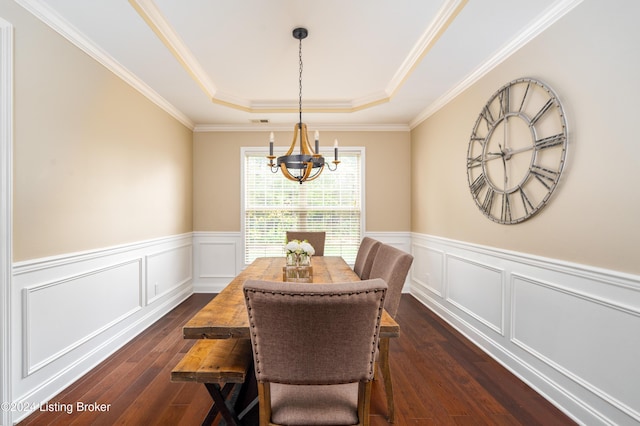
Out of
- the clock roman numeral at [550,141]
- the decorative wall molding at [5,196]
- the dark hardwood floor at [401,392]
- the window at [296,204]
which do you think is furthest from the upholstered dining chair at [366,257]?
the decorative wall molding at [5,196]

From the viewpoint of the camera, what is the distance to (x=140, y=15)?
6.89 ft

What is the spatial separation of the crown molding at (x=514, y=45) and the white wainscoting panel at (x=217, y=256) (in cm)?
335

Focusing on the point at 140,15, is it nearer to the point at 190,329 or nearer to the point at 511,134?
the point at 190,329

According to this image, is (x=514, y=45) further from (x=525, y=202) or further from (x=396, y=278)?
(x=396, y=278)

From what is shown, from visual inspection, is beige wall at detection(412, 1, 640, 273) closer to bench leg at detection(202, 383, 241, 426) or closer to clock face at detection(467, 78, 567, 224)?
clock face at detection(467, 78, 567, 224)

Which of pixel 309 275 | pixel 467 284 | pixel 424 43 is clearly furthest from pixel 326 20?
pixel 467 284

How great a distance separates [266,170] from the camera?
4.77m

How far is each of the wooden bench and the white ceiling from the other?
2.15 m

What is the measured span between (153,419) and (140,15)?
2.55m

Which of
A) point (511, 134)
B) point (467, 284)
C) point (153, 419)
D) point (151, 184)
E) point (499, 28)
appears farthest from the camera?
point (151, 184)

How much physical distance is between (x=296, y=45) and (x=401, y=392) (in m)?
2.85

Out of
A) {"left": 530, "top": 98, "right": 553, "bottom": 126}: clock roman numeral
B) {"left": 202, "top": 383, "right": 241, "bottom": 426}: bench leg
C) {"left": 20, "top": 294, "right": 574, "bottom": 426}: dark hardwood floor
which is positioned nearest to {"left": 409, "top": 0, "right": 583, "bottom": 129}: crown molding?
{"left": 530, "top": 98, "right": 553, "bottom": 126}: clock roman numeral

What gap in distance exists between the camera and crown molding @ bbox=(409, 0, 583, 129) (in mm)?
1980

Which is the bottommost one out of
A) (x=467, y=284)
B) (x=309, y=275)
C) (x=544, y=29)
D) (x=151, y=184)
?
(x=467, y=284)
